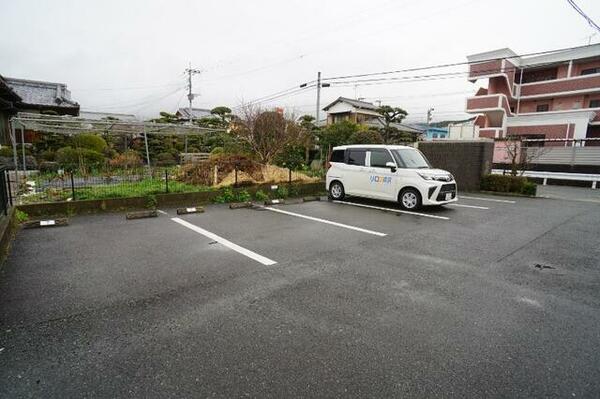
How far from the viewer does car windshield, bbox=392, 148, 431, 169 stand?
320 inches

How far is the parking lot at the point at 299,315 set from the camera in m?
2.04


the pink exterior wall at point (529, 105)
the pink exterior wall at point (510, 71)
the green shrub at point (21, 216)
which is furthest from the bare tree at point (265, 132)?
the pink exterior wall at point (529, 105)

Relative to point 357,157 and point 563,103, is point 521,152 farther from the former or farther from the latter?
point 563,103

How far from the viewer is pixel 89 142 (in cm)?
1571

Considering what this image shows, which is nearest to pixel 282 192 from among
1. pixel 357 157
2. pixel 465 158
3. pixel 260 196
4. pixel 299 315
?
pixel 260 196

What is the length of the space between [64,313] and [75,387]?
1.20 m

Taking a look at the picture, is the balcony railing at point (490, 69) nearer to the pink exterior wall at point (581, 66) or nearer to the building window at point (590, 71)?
the pink exterior wall at point (581, 66)

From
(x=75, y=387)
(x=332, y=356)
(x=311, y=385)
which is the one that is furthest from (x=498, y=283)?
(x=75, y=387)

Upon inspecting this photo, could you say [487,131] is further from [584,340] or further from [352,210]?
[584,340]

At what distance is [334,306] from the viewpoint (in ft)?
9.92

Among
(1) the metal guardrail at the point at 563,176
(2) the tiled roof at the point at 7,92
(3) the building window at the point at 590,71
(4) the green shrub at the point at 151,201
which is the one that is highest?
(3) the building window at the point at 590,71

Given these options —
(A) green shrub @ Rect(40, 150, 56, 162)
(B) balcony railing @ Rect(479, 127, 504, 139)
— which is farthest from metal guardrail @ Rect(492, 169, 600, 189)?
(A) green shrub @ Rect(40, 150, 56, 162)

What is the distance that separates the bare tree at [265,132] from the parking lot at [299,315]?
6.73 m

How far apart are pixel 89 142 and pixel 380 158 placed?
49.3ft
